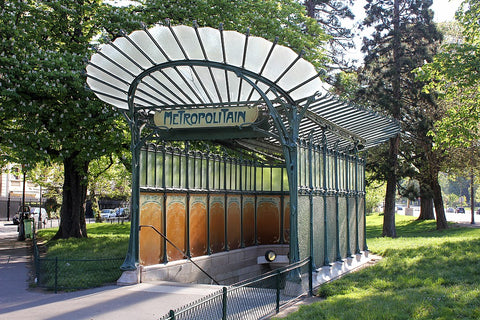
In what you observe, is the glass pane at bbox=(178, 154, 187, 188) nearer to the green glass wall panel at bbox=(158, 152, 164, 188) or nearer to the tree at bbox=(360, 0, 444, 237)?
the green glass wall panel at bbox=(158, 152, 164, 188)

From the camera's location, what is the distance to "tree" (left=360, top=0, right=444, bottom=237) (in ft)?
95.8

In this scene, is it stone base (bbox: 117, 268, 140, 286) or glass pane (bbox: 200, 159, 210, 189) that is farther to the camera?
glass pane (bbox: 200, 159, 210, 189)

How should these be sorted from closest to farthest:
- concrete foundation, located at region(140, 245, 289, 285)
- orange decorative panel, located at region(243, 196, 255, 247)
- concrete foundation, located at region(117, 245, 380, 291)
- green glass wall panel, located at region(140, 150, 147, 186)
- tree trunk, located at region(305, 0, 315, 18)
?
concrete foundation, located at region(117, 245, 380, 291) < green glass wall panel, located at region(140, 150, 147, 186) < concrete foundation, located at region(140, 245, 289, 285) < orange decorative panel, located at region(243, 196, 255, 247) < tree trunk, located at region(305, 0, 315, 18)

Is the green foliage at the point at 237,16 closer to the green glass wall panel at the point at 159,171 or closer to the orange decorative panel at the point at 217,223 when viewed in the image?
the orange decorative panel at the point at 217,223

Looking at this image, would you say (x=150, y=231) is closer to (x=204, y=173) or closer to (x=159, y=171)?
(x=159, y=171)

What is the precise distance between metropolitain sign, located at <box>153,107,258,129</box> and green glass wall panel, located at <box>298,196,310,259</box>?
→ 2.19 m

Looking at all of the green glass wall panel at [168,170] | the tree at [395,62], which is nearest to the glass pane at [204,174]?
the green glass wall panel at [168,170]

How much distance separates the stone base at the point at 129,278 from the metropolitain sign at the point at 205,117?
3319mm

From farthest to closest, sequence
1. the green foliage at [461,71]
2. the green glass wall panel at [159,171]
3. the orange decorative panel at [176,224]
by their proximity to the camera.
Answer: the green foliage at [461,71] < the orange decorative panel at [176,224] < the green glass wall panel at [159,171]

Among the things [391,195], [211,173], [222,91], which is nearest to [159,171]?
[211,173]

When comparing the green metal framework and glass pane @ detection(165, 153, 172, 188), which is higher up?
the green metal framework

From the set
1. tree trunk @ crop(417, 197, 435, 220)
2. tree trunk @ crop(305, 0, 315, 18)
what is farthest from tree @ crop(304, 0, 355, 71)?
tree trunk @ crop(417, 197, 435, 220)

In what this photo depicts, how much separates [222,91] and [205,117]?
117 centimetres

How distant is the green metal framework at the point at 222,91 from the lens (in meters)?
9.84
